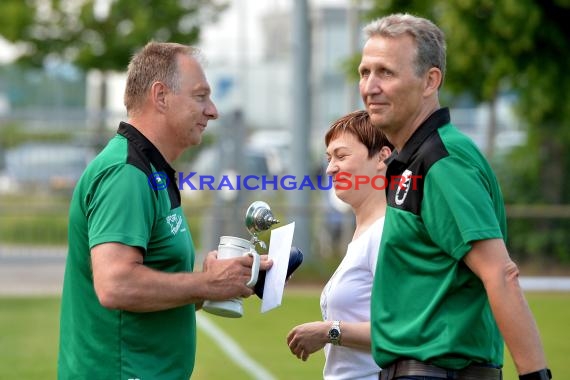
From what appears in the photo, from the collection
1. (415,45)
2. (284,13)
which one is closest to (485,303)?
(415,45)

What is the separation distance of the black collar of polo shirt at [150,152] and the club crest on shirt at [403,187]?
3.13 ft

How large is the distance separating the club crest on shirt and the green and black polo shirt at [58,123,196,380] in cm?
92

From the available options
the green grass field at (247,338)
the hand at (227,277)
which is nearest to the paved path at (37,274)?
the green grass field at (247,338)

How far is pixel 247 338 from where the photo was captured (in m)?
12.4

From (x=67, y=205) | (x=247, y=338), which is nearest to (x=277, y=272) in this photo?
(x=247, y=338)

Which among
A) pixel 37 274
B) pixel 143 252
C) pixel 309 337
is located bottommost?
pixel 37 274

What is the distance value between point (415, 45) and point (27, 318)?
10.4m

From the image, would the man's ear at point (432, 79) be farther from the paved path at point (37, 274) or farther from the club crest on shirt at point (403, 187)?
the paved path at point (37, 274)

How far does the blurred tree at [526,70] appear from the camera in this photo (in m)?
17.9

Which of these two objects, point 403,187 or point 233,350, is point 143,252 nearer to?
point 403,187

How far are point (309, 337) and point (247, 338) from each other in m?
7.56

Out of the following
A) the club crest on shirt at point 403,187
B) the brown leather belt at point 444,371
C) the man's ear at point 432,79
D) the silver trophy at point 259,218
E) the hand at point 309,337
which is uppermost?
the man's ear at point 432,79

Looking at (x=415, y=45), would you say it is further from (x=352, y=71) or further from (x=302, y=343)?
(x=352, y=71)

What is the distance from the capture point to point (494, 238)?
3.91 m
